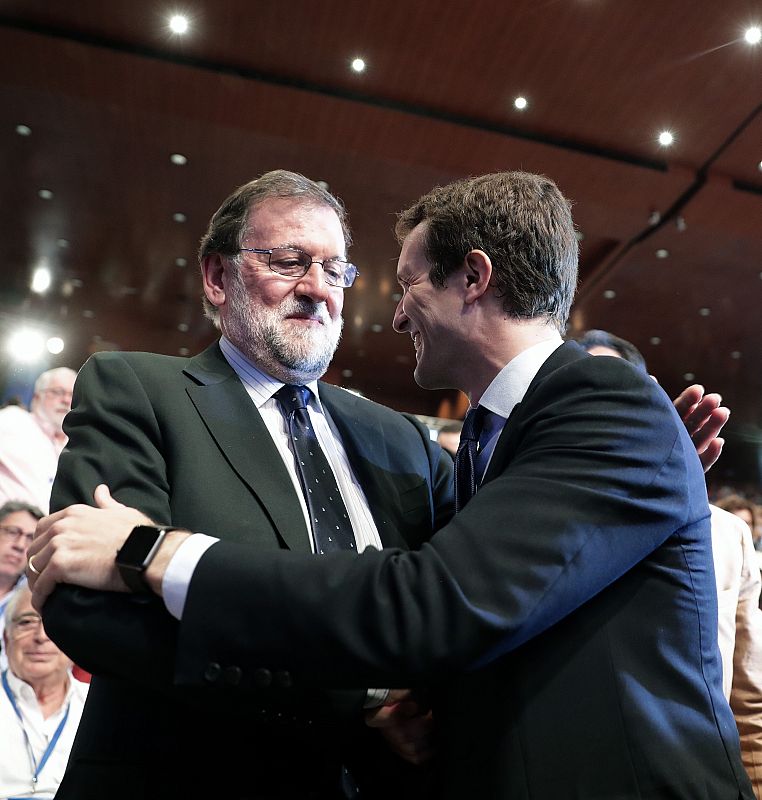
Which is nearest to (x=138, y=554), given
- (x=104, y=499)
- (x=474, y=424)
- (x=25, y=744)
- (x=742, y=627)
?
(x=104, y=499)

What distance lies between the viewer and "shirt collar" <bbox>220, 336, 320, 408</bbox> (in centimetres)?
173

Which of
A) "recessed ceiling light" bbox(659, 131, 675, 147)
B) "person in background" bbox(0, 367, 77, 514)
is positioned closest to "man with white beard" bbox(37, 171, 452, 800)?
"person in background" bbox(0, 367, 77, 514)

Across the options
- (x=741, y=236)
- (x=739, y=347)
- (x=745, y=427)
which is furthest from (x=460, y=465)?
(x=745, y=427)

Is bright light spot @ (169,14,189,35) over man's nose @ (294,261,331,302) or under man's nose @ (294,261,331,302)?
over

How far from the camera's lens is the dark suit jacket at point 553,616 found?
3.42ft

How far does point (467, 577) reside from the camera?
1058 mm

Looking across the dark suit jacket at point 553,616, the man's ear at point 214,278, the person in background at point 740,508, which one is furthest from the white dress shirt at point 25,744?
the person in background at point 740,508

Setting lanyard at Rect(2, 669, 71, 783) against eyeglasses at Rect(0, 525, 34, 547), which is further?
eyeglasses at Rect(0, 525, 34, 547)

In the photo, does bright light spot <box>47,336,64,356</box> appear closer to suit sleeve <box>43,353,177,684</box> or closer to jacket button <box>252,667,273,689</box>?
suit sleeve <box>43,353,177,684</box>

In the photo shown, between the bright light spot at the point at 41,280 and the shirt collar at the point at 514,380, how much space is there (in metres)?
10.6

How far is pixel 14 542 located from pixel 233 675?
3.42 meters

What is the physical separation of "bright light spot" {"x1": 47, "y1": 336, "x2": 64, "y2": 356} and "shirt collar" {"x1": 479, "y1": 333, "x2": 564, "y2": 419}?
1269 cm

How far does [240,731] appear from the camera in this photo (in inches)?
50.6

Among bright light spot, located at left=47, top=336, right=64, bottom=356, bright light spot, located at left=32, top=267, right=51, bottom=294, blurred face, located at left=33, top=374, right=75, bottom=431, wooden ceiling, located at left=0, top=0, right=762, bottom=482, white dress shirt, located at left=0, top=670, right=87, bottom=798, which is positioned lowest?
white dress shirt, located at left=0, top=670, right=87, bottom=798
